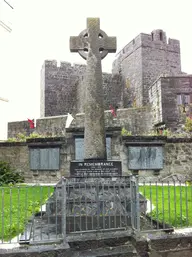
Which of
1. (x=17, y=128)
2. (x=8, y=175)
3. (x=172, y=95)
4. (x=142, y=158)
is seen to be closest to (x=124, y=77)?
(x=172, y=95)

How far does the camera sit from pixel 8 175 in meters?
11.9

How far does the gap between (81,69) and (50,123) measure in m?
9.71

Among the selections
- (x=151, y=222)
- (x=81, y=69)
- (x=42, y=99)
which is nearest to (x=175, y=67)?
(x=81, y=69)

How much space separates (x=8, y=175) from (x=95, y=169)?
7.27 meters

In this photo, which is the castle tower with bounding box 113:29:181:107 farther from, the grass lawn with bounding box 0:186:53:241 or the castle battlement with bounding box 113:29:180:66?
the grass lawn with bounding box 0:186:53:241

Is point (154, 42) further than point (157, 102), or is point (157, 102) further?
point (154, 42)

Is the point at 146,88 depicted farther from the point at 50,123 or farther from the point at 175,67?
the point at 50,123

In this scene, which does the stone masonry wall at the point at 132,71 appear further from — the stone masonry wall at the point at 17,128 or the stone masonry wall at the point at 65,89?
the stone masonry wall at the point at 17,128

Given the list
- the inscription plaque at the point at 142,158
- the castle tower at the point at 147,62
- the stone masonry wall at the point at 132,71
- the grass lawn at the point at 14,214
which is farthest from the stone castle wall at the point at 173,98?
the grass lawn at the point at 14,214

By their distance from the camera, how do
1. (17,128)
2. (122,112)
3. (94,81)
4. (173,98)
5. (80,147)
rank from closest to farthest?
(94,81) → (80,147) → (173,98) → (122,112) → (17,128)

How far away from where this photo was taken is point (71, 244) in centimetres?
403

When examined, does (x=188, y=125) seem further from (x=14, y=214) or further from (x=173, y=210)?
(x=14, y=214)

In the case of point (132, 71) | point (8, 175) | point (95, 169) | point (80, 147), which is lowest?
point (8, 175)

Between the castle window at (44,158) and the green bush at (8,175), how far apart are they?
0.74m
